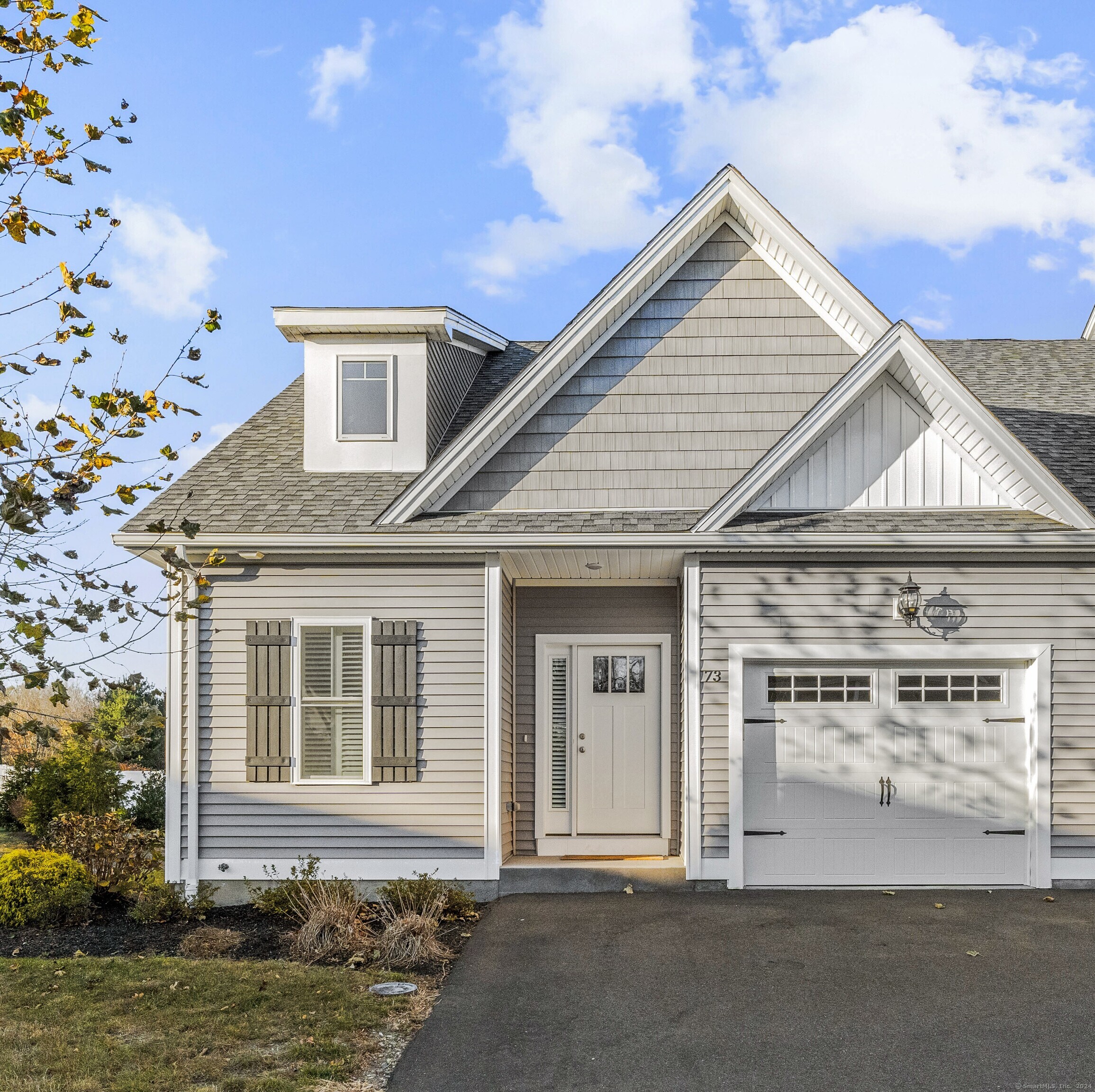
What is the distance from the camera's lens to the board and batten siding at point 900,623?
9.02m

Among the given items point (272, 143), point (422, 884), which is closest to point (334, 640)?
point (422, 884)

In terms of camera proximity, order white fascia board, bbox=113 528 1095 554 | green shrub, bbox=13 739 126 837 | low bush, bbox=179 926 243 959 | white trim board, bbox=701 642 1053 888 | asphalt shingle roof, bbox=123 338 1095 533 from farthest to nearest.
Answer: green shrub, bbox=13 739 126 837
asphalt shingle roof, bbox=123 338 1095 533
white trim board, bbox=701 642 1053 888
white fascia board, bbox=113 528 1095 554
low bush, bbox=179 926 243 959

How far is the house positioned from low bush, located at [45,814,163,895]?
0.56 m

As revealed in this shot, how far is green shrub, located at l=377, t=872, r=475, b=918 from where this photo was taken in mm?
8148

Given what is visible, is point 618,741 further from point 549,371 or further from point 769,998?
point 769,998

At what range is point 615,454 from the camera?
9.57 m

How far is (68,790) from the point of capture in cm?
1305

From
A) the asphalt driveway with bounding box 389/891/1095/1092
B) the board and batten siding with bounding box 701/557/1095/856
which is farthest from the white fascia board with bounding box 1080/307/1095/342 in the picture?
the asphalt driveway with bounding box 389/891/1095/1092

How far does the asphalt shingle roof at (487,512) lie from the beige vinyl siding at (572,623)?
143cm

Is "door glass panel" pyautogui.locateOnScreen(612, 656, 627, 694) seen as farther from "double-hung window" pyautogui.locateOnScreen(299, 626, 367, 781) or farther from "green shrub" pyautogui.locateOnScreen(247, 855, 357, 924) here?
"green shrub" pyautogui.locateOnScreen(247, 855, 357, 924)

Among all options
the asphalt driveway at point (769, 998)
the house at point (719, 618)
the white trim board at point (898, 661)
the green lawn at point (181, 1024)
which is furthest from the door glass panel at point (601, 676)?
the green lawn at point (181, 1024)

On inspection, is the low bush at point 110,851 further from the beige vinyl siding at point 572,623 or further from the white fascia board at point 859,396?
the white fascia board at point 859,396

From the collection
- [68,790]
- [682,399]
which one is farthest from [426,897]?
[68,790]

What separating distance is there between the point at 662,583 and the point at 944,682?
2873 millimetres
